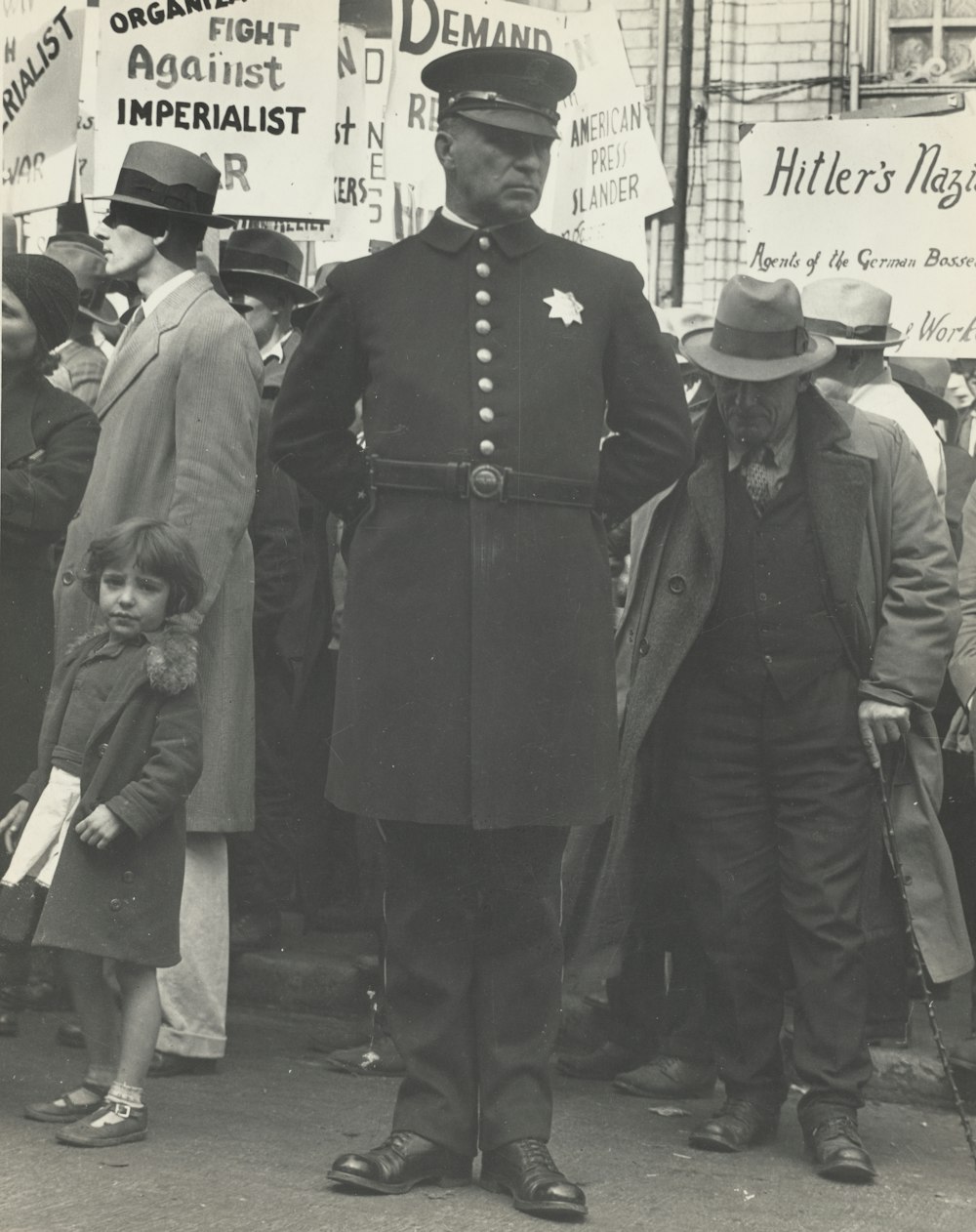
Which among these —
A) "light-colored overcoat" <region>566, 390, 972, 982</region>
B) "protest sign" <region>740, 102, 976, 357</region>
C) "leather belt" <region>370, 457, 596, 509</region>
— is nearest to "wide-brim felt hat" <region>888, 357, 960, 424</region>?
"protest sign" <region>740, 102, 976, 357</region>

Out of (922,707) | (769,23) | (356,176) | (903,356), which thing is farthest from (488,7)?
(769,23)

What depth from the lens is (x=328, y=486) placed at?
4.62m

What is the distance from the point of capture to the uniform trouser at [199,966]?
5.41 m

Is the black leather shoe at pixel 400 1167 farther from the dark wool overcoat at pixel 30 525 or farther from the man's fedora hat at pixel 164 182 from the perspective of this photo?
the man's fedora hat at pixel 164 182

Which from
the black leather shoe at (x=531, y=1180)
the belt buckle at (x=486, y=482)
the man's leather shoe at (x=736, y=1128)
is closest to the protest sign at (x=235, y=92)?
the belt buckle at (x=486, y=482)

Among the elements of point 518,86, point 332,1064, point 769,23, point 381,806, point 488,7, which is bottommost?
point 332,1064

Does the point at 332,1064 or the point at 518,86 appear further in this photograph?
the point at 332,1064

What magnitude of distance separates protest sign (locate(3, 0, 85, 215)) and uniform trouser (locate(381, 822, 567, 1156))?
2.96 meters

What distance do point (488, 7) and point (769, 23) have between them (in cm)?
552

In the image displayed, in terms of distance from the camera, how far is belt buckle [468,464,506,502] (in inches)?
173

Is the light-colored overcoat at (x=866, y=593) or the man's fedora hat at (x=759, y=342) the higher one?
the man's fedora hat at (x=759, y=342)

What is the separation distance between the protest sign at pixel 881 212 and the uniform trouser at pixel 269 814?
7.19ft

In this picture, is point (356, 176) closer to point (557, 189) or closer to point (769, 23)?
point (557, 189)

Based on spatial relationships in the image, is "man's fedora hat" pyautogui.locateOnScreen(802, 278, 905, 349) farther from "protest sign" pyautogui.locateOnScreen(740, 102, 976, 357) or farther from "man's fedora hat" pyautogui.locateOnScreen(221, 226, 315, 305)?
"man's fedora hat" pyautogui.locateOnScreen(221, 226, 315, 305)
